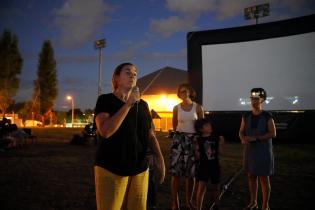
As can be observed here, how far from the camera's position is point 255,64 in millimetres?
11781

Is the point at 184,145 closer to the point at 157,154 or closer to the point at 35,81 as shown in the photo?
the point at 157,154

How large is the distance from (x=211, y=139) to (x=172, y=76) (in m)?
28.6

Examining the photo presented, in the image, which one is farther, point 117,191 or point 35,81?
point 35,81

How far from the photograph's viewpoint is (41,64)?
52.9m

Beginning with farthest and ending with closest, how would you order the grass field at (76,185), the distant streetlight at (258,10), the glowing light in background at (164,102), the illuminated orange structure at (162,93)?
the glowing light in background at (164,102), the illuminated orange structure at (162,93), the distant streetlight at (258,10), the grass field at (76,185)

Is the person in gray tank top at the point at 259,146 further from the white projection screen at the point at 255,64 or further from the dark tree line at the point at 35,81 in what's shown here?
the dark tree line at the point at 35,81

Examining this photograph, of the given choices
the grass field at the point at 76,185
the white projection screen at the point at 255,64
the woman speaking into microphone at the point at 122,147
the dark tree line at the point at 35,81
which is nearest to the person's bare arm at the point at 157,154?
the woman speaking into microphone at the point at 122,147

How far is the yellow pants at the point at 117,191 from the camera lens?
204 cm

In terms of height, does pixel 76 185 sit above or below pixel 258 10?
below

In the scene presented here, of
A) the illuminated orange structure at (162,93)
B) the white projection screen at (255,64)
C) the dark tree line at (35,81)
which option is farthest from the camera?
the dark tree line at (35,81)

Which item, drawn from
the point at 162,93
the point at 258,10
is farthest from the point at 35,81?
the point at 258,10

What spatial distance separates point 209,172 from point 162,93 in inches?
1012

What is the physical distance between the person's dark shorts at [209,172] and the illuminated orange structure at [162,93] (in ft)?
77.9

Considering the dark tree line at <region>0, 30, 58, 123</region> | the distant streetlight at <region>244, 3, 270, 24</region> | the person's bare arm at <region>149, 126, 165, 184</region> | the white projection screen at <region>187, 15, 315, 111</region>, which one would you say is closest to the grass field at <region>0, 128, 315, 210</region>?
the person's bare arm at <region>149, 126, 165, 184</region>
